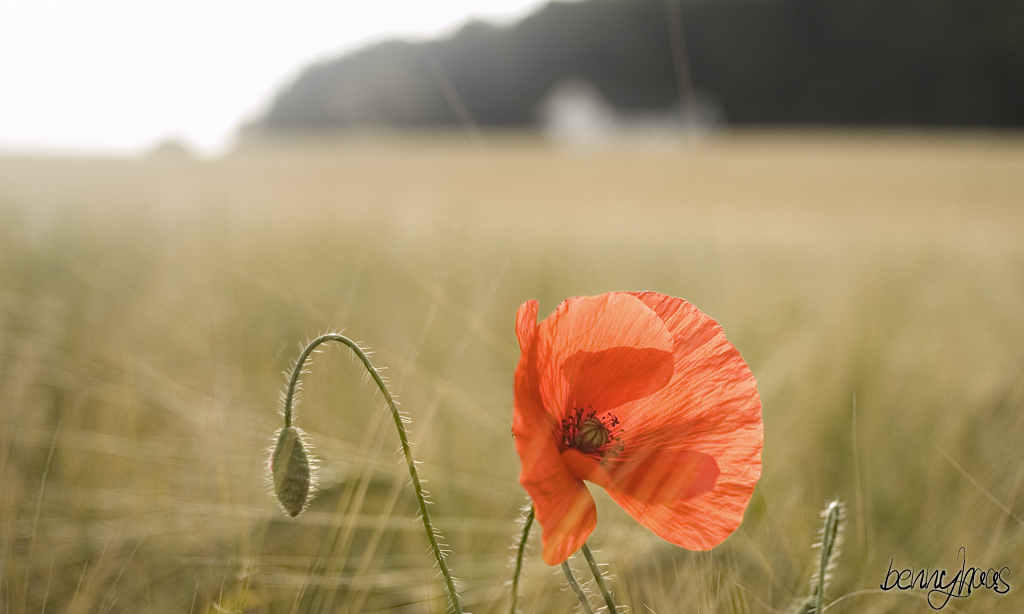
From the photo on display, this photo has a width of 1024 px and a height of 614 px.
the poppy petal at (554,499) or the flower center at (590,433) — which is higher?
the flower center at (590,433)

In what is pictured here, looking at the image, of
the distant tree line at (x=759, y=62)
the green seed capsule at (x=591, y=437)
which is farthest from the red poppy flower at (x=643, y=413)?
the distant tree line at (x=759, y=62)

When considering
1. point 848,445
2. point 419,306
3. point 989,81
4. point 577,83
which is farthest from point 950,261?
point 577,83

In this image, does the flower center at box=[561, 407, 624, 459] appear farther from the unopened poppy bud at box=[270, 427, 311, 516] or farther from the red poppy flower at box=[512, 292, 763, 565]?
the unopened poppy bud at box=[270, 427, 311, 516]

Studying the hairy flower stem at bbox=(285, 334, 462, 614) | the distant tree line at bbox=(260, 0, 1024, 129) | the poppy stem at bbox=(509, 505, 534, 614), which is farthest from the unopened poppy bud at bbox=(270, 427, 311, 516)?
the distant tree line at bbox=(260, 0, 1024, 129)

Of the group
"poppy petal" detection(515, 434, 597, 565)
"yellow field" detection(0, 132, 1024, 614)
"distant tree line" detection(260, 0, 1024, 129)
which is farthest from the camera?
"distant tree line" detection(260, 0, 1024, 129)

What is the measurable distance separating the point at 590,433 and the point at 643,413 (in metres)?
0.05

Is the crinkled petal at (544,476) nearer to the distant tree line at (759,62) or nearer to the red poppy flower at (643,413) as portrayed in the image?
the red poppy flower at (643,413)

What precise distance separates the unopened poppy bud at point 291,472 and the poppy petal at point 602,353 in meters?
0.17

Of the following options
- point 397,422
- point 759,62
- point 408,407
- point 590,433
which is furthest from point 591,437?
point 759,62

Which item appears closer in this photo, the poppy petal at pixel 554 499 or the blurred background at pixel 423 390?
the poppy petal at pixel 554 499

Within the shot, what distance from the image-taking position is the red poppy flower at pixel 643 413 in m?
0.39

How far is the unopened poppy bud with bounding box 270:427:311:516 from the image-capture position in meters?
0.45

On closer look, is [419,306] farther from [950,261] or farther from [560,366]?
[950,261]

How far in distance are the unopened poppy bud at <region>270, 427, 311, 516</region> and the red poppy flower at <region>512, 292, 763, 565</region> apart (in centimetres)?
17
